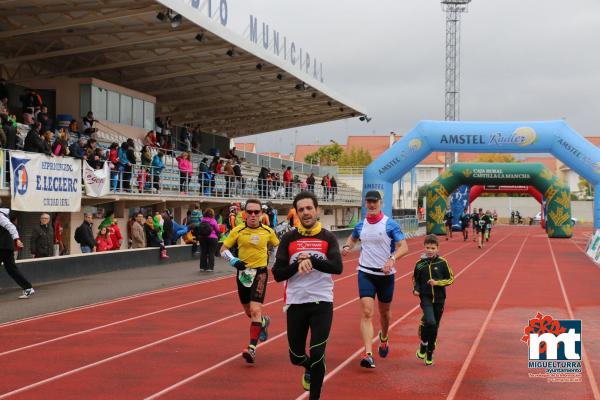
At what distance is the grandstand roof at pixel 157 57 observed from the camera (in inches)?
938

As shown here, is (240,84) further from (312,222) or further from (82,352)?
(312,222)

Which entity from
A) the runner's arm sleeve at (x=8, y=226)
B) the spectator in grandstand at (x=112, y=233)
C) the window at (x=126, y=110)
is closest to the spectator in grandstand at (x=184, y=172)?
the window at (x=126, y=110)

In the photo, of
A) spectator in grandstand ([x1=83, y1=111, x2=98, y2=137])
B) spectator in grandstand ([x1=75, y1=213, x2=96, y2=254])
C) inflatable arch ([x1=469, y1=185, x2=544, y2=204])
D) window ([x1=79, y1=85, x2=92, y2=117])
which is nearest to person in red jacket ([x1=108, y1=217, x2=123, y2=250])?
spectator in grandstand ([x1=75, y1=213, x2=96, y2=254])

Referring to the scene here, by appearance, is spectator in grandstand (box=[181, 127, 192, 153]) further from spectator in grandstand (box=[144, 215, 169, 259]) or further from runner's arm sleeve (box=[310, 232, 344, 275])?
runner's arm sleeve (box=[310, 232, 344, 275])

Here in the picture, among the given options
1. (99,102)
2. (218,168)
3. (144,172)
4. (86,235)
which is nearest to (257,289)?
(86,235)

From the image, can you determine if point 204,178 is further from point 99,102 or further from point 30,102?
point 30,102

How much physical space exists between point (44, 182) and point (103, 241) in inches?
116

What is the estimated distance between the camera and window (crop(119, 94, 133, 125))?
106 feet

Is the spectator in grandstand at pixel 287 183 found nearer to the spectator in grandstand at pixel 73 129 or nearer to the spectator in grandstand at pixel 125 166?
the spectator in grandstand at pixel 73 129

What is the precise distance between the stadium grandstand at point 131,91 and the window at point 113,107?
64 mm

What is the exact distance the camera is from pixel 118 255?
68.1ft

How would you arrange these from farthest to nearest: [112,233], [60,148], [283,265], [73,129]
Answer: [73,129] → [112,233] → [60,148] → [283,265]

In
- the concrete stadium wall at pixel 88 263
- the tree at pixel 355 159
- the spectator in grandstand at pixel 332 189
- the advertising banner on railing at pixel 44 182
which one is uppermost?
the tree at pixel 355 159

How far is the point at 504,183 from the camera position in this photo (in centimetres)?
4706
